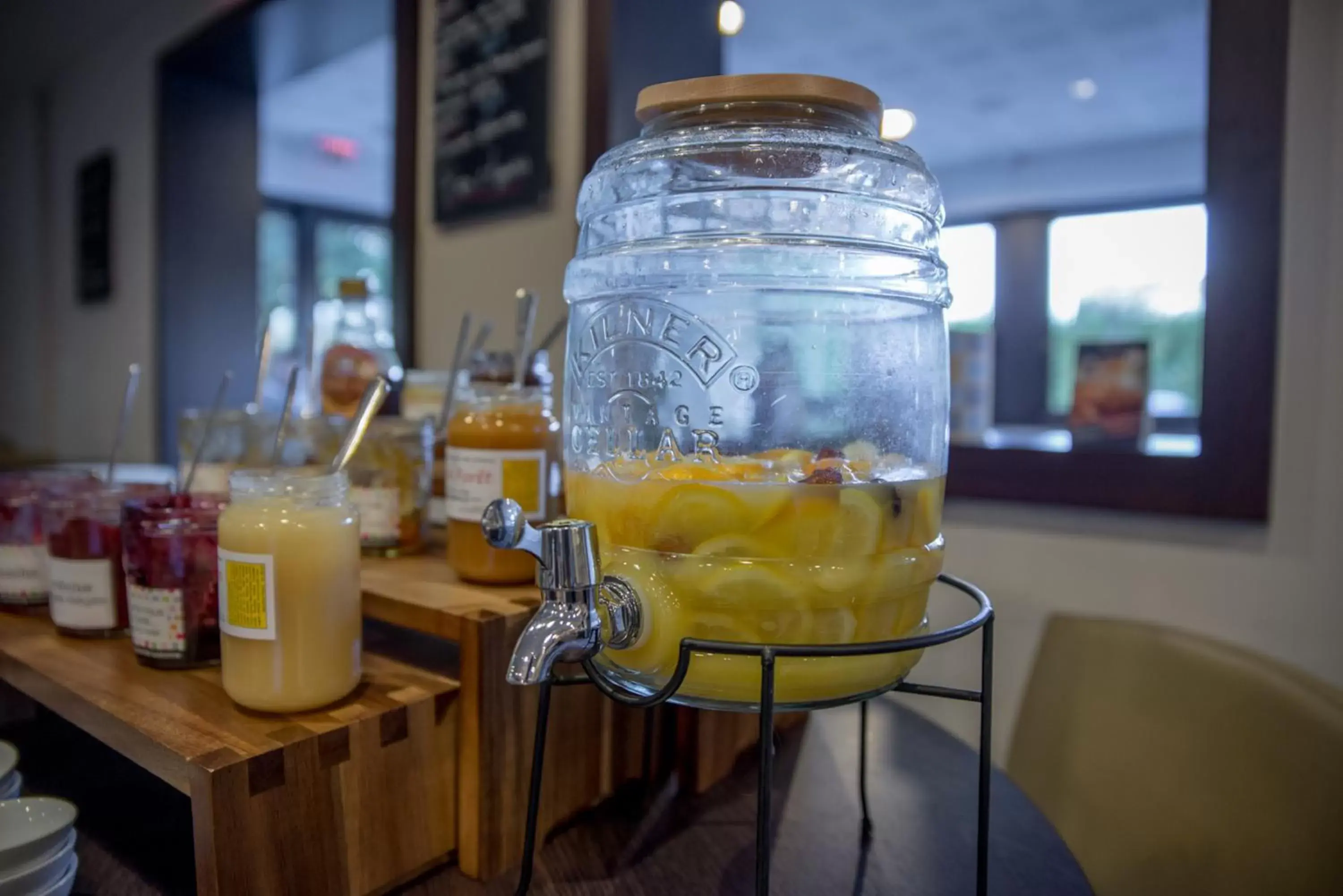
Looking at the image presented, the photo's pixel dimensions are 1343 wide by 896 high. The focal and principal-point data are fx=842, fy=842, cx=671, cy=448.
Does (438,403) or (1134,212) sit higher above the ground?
(1134,212)

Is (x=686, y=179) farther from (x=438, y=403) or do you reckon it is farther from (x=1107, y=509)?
(x=1107, y=509)

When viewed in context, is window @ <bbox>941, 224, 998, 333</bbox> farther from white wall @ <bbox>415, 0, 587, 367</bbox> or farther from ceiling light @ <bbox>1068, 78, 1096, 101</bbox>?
white wall @ <bbox>415, 0, 587, 367</bbox>

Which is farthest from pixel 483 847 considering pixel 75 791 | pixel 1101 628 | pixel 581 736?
pixel 1101 628

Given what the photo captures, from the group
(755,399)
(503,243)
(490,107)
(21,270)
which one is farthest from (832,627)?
(21,270)

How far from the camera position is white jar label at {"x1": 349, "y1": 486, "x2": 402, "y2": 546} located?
0.89 metres

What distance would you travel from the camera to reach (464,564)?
76 cm

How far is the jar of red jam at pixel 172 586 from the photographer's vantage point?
2.24ft

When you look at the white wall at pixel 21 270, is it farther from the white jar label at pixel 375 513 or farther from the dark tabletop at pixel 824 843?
the dark tabletop at pixel 824 843

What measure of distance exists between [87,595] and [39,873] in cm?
30

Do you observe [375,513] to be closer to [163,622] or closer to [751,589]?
[163,622]

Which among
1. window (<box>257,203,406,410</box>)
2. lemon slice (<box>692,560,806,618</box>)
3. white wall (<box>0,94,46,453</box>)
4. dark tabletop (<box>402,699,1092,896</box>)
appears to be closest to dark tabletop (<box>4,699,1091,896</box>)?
dark tabletop (<box>402,699,1092,896</box>)

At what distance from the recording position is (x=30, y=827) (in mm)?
568

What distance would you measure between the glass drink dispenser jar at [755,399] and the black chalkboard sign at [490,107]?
0.83 meters

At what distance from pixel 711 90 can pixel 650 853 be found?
1.91 feet
